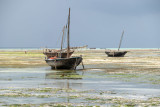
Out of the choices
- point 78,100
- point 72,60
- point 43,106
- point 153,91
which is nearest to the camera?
point 43,106

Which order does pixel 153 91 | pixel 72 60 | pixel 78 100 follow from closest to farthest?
pixel 78 100 → pixel 153 91 → pixel 72 60

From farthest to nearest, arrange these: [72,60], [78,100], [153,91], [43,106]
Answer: [72,60]
[153,91]
[78,100]
[43,106]

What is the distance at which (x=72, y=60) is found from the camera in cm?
3709

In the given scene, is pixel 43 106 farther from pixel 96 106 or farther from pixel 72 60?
pixel 72 60

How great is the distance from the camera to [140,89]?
1936 cm

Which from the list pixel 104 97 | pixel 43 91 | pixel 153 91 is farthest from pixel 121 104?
pixel 43 91

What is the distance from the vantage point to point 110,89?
766 inches

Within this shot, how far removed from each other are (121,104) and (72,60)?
2282cm

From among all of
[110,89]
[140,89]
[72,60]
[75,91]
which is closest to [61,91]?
[75,91]

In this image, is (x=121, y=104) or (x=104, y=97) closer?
(x=121, y=104)

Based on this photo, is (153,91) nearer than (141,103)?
No

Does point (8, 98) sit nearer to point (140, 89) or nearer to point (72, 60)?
point (140, 89)

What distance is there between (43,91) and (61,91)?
97 cm

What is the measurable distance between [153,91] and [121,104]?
4505 millimetres
